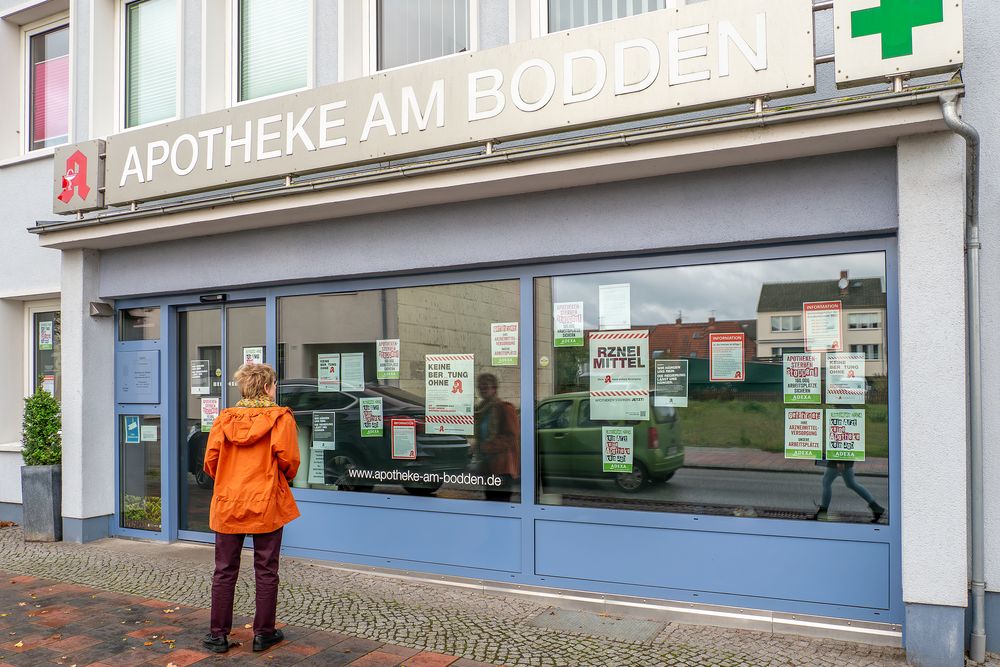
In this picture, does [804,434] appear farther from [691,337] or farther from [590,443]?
[590,443]

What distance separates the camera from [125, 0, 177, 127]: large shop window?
8531 mm

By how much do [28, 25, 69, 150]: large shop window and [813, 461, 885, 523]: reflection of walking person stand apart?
9.02 m

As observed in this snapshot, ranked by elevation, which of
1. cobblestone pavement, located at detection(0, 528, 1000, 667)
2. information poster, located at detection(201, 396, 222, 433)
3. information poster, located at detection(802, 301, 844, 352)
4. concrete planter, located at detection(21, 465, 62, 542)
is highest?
information poster, located at detection(802, 301, 844, 352)

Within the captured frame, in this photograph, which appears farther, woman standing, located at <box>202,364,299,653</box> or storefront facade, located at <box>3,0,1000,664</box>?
woman standing, located at <box>202,364,299,653</box>

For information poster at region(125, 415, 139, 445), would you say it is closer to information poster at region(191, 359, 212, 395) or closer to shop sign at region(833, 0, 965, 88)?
information poster at region(191, 359, 212, 395)

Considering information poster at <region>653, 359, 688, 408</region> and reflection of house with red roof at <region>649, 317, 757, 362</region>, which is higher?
reflection of house with red roof at <region>649, 317, 757, 362</region>

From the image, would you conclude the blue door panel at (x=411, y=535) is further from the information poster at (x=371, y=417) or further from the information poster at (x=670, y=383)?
the information poster at (x=670, y=383)

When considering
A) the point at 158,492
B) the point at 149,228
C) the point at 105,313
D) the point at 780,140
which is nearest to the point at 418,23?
the point at 149,228

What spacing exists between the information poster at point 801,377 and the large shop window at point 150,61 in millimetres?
6736

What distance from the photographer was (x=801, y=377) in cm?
532

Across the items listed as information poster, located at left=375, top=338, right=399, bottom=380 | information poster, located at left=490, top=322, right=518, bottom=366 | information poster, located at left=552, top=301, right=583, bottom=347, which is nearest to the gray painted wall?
information poster, located at left=552, top=301, right=583, bottom=347

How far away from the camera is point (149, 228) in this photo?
7.37 metres

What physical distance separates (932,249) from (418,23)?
4728 millimetres

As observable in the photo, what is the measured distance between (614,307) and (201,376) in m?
4.57
